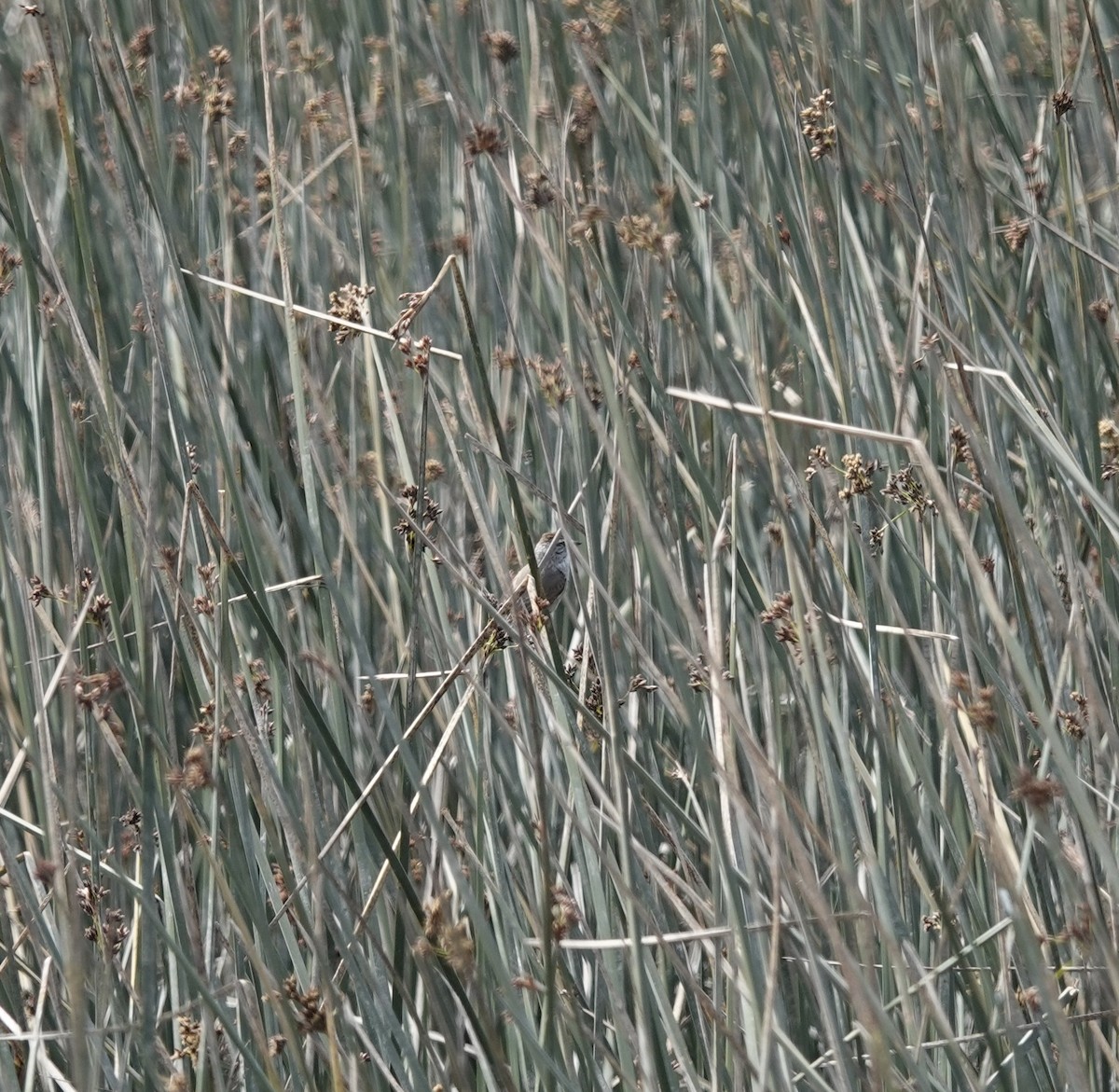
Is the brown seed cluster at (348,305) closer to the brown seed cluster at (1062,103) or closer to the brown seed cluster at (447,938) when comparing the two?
the brown seed cluster at (447,938)

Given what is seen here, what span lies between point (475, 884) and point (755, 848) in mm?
453

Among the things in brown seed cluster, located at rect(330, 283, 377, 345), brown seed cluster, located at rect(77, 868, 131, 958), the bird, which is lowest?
brown seed cluster, located at rect(77, 868, 131, 958)

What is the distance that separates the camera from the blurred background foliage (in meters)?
0.86

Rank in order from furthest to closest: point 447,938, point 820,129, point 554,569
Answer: point 554,569 < point 820,129 < point 447,938

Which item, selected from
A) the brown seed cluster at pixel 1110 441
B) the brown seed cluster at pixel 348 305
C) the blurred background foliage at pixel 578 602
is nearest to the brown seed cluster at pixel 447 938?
the blurred background foliage at pixel 578 602

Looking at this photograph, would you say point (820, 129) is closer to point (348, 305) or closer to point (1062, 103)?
point (1062, 103)

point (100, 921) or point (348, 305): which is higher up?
point (348, 305)

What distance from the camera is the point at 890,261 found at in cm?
187

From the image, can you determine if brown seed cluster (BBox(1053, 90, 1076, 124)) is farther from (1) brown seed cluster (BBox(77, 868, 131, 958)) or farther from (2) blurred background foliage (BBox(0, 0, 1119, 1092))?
(1) brown seed cluster (BBox(77, 868, 131, 958))

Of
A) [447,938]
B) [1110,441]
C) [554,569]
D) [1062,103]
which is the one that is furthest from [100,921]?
[1062,103]

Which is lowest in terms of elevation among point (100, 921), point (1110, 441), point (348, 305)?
point (100, 921)

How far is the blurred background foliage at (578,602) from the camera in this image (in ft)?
2.81

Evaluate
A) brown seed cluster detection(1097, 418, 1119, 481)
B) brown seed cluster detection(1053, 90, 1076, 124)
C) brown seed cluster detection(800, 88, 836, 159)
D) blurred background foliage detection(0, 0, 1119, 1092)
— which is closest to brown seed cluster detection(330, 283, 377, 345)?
blurred background foliage detection(0, 0, 1119, 1092)

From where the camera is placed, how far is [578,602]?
1.26m
